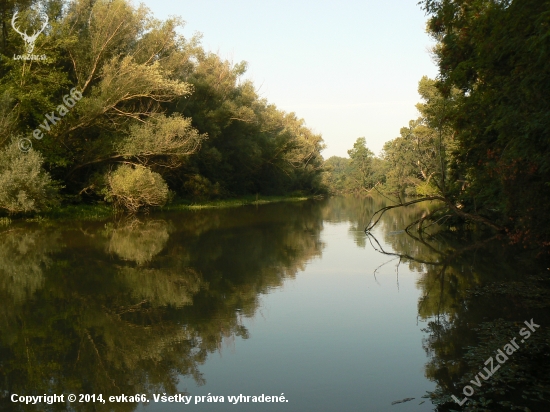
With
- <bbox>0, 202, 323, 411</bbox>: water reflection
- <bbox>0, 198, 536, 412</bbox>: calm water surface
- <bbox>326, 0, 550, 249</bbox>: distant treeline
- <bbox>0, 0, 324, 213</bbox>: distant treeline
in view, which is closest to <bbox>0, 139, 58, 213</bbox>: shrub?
<bbox>0, 0, 324, 213</bbox>: distant treeline

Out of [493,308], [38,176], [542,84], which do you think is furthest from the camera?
[38,176]

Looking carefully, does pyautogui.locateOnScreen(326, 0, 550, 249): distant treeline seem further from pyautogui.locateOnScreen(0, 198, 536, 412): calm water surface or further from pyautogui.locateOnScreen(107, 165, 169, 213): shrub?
pyautogui.locateOnScreen(107, 165, 169, 213): shrub

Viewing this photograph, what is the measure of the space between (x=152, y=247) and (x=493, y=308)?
37.9ft

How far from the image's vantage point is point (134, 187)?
3016 centimetres

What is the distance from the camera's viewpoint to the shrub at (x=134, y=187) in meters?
29.9

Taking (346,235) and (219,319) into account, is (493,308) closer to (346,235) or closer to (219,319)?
(219,319)

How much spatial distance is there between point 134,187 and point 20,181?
7.71 m

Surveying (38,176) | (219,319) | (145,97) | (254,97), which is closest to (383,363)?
(219,319)

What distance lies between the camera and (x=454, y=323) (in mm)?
8836

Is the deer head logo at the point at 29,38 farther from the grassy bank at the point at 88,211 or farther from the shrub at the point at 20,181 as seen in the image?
the grassy bank at the point at 88,211

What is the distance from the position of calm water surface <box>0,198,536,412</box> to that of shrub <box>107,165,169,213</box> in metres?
12.1

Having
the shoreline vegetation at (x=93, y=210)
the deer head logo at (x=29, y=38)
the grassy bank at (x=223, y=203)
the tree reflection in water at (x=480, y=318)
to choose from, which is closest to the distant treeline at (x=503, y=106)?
the tree reflection in water at (x=480, y=318)

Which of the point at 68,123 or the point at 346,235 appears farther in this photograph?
the point at 68,123

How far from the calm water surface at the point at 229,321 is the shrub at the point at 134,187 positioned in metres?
12.1
